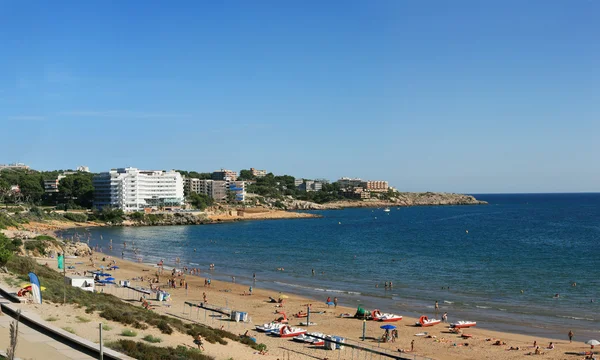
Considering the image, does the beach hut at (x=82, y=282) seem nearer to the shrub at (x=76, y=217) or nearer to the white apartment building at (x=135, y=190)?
the shrub at (x=76, y=217)

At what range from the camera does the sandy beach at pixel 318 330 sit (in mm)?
21000

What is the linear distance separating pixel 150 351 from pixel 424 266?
142 feet

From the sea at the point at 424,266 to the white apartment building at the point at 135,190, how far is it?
28792 mm

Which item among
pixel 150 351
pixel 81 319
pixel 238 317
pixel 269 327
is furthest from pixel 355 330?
pixel 150 351

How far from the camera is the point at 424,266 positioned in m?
55.2

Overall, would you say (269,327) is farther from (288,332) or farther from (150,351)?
(150,351)

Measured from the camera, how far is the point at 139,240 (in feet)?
276

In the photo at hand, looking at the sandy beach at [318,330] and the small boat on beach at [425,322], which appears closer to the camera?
the sandy beach at [318,330]

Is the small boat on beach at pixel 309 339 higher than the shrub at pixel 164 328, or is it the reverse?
the shrub at pixel 164 328

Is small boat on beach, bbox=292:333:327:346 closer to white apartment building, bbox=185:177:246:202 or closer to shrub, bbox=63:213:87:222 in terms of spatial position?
shrub, bbox=63:213:87:222

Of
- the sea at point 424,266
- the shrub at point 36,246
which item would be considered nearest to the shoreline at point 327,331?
the sea at point 424,266

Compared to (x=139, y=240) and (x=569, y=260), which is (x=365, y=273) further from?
(x=139, y=240)

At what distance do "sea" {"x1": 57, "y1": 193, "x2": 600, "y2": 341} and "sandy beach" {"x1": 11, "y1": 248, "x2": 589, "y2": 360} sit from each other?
2465 mm

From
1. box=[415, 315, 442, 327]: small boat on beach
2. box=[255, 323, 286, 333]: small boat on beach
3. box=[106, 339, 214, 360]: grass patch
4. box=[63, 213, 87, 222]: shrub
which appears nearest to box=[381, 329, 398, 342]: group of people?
box=[415, 315, 442, 327]: small boat on beach
